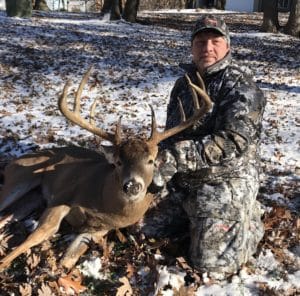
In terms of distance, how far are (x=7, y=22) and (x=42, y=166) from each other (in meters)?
12.9

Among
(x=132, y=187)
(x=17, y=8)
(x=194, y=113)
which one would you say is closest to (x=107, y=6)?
(x=17, y=8)

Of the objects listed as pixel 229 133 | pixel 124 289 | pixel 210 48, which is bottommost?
pixel 124 289

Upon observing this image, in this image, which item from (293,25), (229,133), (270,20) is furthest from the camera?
(270,20)

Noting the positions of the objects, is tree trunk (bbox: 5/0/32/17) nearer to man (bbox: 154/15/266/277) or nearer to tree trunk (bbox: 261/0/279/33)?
tree trunk (bbox: 261/0/279/33)

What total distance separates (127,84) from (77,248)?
22.0 ft

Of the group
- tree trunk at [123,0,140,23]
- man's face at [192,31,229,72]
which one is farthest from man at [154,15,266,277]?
tree trunk at [123,0,140,23]

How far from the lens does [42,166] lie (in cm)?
507

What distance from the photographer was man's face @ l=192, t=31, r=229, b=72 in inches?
174

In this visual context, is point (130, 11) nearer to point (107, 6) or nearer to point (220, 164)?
point (107, 6)

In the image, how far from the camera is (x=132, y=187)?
12.4 ft

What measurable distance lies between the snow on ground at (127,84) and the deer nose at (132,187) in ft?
2.45

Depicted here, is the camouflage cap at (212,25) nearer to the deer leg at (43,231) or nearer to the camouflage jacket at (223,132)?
the camouflage jacket at (223,132)

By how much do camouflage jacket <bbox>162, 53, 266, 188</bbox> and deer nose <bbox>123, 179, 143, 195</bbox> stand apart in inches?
19.8

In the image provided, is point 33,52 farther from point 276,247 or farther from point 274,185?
point 276,247
